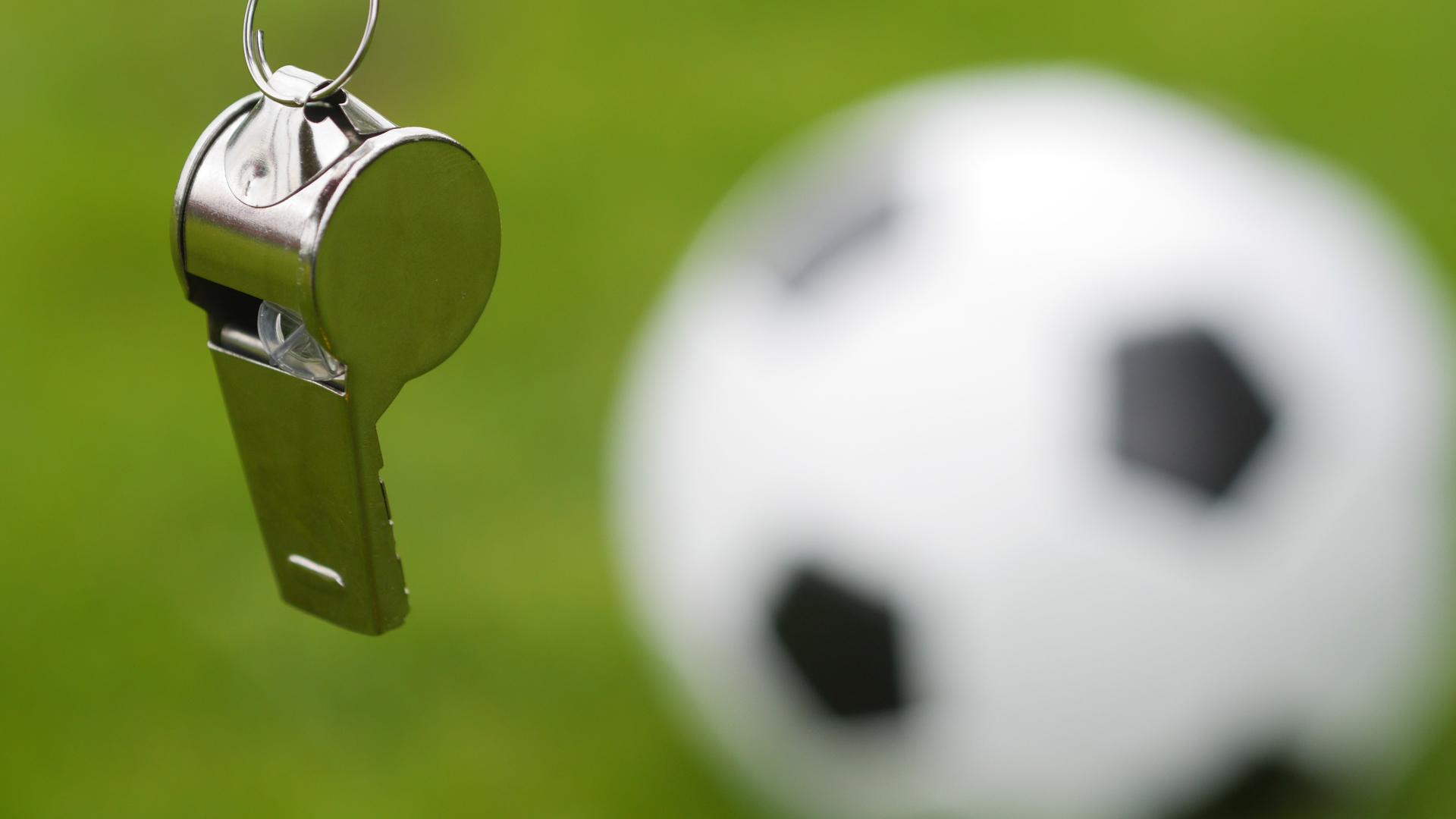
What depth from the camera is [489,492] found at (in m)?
1.99

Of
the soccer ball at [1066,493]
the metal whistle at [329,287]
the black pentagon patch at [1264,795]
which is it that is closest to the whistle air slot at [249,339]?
the metal whistle at [329,287]

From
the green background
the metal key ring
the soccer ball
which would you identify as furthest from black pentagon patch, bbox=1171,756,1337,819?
the metal key ring

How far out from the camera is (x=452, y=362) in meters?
2.16

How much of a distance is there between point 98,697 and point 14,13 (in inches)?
70.0

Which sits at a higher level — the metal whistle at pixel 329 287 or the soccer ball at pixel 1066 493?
the metal whistle at pixel 329 287

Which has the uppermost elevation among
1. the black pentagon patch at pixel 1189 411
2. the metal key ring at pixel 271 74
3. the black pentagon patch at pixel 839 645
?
the metal key ring at pixel 271 74

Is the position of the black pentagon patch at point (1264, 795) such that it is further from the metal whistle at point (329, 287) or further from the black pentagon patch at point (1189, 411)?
the metal whistle at point (329, 287)

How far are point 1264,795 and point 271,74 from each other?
1142mm

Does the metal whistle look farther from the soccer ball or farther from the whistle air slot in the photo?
the soccer ball

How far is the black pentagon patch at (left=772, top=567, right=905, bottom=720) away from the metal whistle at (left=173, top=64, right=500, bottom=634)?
741mm

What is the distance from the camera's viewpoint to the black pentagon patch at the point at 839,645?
4.42 feet

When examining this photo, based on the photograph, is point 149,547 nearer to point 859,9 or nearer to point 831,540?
point 831,540

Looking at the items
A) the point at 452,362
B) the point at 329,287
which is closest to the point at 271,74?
the point at 329,287

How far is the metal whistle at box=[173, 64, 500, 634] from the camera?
558mm
